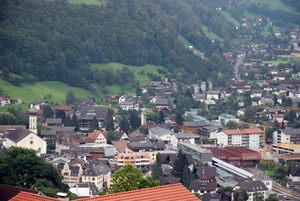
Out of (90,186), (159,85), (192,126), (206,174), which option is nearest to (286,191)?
(206,174)

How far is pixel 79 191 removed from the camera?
25.0m

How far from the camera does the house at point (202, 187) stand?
26969mm

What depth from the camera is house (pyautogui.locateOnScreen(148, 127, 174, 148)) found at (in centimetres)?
3638

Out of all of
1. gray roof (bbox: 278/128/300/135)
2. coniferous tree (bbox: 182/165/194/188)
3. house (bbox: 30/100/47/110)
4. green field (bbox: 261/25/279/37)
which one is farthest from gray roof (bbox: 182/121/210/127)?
green field (bbox: 261/25/279/37)

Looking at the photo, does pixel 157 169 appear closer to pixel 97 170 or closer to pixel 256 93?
pixel 97 170

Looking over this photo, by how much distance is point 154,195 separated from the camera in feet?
35.9

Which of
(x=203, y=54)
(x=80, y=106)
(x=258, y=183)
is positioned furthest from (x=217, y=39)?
(x=258, y=183)

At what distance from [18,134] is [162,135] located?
7.23m

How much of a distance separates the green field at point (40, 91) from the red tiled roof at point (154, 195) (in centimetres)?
2852

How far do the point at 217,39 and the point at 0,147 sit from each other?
42.7 m

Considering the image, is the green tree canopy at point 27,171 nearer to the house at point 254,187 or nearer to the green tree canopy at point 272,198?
the green tree canopy at point 272,198

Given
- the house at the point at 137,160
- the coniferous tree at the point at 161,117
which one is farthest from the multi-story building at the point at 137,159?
the coniferous tree at the point at 161,117

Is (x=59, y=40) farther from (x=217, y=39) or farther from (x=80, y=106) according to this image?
(x=217, y=39)

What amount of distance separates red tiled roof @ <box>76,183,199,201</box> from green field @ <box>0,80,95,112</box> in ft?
93.6
